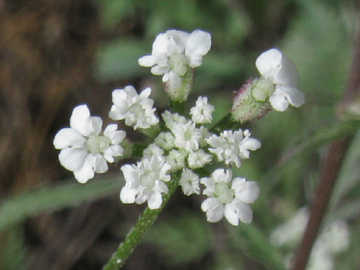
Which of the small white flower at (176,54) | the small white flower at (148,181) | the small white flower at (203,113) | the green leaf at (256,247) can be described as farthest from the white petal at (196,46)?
the green leaf at (256,247)

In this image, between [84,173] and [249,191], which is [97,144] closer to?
[84,173]

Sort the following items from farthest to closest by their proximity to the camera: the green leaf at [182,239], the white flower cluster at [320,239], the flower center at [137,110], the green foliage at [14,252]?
the green foliage at [14,252], the green leaf at [182,239], the white flower cluster at [320,239], the flower center at [137,110]

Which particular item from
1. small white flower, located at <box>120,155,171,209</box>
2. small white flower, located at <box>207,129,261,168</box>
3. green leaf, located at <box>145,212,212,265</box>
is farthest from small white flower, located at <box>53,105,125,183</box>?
green leaf, located at <box>145,212,212,265</box>

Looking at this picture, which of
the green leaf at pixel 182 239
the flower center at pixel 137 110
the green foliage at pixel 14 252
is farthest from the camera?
the green foliage at pixel 14 252

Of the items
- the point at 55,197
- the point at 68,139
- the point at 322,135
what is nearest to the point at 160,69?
the point at 68,139

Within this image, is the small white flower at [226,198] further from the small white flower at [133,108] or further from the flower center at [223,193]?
the small white flower at [133,108]

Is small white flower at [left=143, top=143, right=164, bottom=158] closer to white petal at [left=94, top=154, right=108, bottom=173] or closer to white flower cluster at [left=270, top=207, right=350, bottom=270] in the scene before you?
white petal at [left=94, top=154, right=108, bottom=173]
